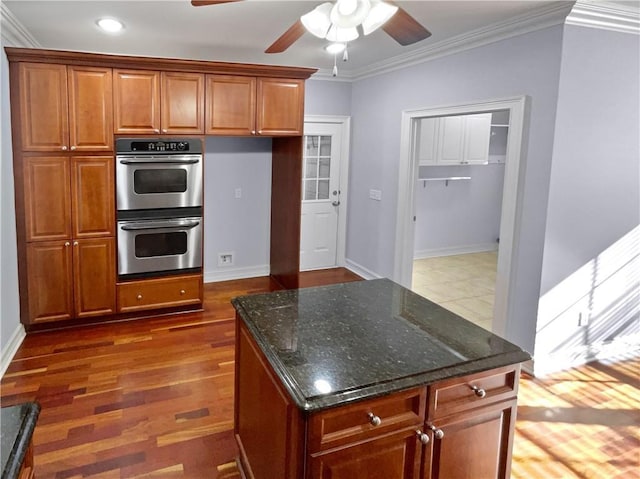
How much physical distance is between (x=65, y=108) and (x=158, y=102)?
0.70 meters

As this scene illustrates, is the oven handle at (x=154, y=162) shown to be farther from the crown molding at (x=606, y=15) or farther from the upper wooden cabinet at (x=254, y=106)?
the crown molding at (x=606, y=15)

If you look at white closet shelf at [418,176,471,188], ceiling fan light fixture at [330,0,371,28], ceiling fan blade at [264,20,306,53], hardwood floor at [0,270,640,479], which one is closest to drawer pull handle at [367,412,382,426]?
hardwood floor at [0,270,640,479]

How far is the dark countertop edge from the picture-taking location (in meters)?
1.44

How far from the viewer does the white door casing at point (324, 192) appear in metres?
5.83

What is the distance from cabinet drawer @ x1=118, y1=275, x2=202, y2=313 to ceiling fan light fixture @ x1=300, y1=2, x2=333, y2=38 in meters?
2.81

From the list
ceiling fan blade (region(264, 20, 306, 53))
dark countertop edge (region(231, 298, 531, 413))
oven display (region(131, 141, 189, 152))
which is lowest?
dark countertop edge (region(231, 298, 531, 413))

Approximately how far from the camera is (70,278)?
3.97 metres

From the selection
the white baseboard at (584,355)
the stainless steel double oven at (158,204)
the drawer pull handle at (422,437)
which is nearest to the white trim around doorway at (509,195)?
the white baseboard at (584,355)

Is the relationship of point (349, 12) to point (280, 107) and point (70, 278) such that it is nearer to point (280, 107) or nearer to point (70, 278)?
point (280, 107)

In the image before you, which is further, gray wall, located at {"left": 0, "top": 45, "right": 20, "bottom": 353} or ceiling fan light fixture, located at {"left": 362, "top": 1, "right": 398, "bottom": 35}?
gray wall, located at {"left": 0, "top": 45, "right": 20, "bottom": 353}

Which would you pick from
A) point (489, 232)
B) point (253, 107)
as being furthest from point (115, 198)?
point (489, 232)

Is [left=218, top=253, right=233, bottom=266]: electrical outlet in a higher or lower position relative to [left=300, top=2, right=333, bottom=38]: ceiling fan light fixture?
lower

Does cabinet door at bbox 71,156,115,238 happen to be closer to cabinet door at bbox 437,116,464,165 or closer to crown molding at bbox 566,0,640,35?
crown molding at bbox 566,0,640,35

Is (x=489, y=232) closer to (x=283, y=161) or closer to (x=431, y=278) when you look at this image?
(x=431, y=278)
